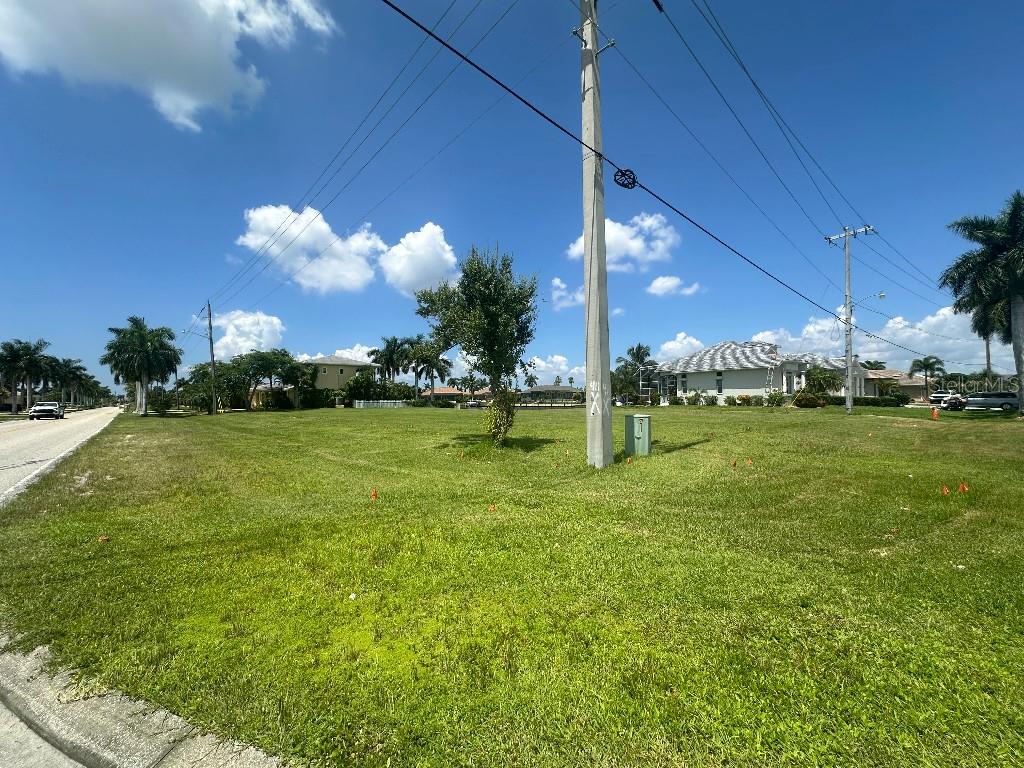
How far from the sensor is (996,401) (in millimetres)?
34250

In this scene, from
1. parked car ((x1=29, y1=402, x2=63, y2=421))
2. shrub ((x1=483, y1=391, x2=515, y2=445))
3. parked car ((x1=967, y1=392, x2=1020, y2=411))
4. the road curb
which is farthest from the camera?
parked car ((x1=29, y1=402, x2=63, y2=421))

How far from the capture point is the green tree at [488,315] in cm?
1380

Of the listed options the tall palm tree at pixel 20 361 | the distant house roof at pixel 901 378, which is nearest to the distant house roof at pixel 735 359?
the distant house roof at pixel 901 378

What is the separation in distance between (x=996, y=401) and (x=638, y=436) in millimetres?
40236

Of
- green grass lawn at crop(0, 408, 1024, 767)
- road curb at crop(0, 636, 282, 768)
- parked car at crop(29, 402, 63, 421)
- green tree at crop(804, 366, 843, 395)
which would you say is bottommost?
road curb at crop(0, 636, 282, 768)

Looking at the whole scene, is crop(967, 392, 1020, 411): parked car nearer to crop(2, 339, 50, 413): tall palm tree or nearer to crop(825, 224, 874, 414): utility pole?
→ crop(825, 224, 874, 414): utility pole

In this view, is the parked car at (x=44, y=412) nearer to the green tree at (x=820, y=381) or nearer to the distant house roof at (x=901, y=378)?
the green tree at (x=820, y=381)

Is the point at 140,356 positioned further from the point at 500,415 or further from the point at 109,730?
the point at 109,730

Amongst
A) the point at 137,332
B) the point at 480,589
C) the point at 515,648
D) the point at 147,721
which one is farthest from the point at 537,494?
the point at 137,332

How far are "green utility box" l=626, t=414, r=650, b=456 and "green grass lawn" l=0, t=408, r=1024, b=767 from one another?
10.9ft

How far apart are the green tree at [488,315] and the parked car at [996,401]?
3842 cm

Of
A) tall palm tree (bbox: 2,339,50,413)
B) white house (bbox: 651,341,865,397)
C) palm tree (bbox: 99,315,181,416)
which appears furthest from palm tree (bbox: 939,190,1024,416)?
tall palm tree (bbox: 2,339,50,413)

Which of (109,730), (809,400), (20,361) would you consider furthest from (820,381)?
(20,361)

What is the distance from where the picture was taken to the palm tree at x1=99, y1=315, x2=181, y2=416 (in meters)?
46.4
